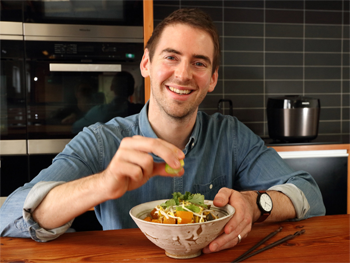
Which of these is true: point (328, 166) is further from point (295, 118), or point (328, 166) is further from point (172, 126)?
point (172, 126)

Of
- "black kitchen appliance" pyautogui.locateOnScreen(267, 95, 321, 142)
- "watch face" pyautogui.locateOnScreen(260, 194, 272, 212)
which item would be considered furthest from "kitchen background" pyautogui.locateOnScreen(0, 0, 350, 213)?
"watch face" pyautogui.locateOnScreen(260, 194, 272, 212)

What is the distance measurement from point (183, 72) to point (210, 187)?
43 cm

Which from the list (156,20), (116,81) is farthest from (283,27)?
(116,81)

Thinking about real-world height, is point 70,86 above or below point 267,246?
above

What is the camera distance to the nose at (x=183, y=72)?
116cm

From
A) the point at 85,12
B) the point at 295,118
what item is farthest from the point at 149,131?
the point at 295,118

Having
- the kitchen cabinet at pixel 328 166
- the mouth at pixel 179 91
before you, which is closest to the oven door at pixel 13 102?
the mouth at pixel 179 91

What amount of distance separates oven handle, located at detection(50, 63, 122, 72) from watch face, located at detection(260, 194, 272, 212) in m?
1.46

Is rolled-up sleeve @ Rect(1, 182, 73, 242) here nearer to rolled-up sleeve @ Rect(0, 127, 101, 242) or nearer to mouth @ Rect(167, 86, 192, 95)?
rolled-up sleeve @ Rect(0, 127, 101, 242)

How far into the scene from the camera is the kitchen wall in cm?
280

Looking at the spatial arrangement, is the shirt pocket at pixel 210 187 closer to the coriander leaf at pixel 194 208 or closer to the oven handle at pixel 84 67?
the coriander leaf at pixel 194 208

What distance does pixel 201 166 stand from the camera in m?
1.24

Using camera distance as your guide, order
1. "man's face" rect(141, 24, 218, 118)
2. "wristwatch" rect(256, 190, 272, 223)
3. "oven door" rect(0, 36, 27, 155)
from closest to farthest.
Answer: "wristwatch" rect(256, 190, 272, 223), "man's face" rect(141, 24, 218, 118), "oven door" rect(0, 36, 27, 155)

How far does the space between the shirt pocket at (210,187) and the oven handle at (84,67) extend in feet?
Result: 3.92
